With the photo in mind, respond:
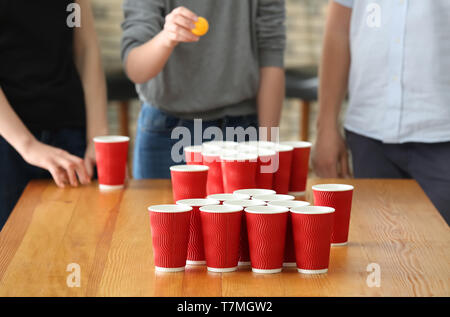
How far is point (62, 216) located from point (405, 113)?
1056 millimetres

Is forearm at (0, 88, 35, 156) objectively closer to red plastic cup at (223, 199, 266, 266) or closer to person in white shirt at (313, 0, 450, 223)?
red plastic cup at (223, 199, 266, 266)

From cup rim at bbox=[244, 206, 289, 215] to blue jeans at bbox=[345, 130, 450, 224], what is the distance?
37.4 inches

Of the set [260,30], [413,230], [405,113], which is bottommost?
[413,230]

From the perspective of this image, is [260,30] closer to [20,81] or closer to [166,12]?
[166,12]

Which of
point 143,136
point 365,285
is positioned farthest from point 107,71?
point 365,285

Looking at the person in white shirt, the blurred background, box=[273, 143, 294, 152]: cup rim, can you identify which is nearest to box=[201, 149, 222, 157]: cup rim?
box=[273, 143, 294, 152]: cup rim

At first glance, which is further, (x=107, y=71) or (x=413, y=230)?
(x=107, y=71)

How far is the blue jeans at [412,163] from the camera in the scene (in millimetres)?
1919

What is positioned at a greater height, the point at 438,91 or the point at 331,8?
the point at 331,8

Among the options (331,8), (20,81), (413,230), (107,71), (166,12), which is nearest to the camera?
(413,230)

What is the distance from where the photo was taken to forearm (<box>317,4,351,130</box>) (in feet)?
7.09

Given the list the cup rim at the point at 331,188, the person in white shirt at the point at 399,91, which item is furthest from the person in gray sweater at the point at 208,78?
A: the cup rim at the point at 331,188

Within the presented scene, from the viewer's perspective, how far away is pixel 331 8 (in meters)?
2.15

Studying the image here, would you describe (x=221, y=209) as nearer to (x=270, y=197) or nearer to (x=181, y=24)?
(x=270, y=197)
